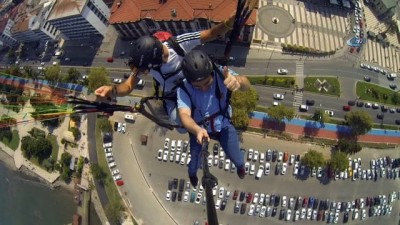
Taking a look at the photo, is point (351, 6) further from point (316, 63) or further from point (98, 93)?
point (98, 93)

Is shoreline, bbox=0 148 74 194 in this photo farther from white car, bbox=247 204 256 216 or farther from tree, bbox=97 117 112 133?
white car, bbox=247 204 256 216

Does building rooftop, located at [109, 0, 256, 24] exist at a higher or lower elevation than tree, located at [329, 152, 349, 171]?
higher

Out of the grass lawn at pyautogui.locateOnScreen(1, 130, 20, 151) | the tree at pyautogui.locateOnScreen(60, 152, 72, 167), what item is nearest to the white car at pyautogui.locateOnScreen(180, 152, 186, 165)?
the tree at pyautogui.locateOnScreen(60, 152, 72, 167)

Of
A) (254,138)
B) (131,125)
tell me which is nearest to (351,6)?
(254,138)

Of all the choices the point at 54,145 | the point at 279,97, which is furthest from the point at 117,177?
the point at 279,97

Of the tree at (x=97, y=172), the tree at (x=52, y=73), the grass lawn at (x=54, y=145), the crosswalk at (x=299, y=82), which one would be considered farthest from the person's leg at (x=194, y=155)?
the tree at (x=52, y=73)

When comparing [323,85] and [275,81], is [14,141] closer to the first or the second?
[275,81]
